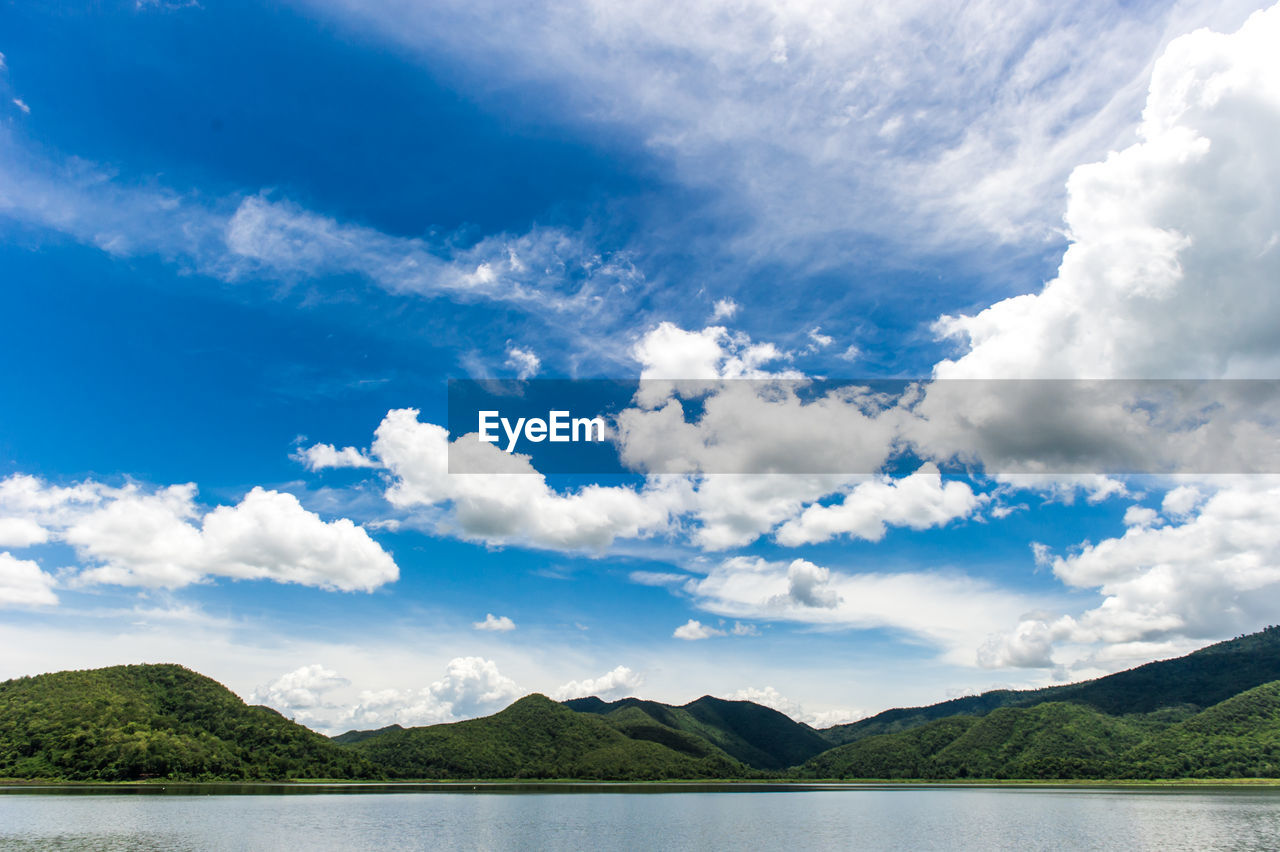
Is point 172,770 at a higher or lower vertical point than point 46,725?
lower

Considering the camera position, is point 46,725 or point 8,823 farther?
point 46,725

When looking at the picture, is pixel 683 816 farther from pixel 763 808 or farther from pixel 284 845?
pixel 284 845

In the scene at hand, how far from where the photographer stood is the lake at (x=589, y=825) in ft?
252

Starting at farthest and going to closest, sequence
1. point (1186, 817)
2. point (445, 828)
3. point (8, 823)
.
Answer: point (1186, 817), point (445, 828), point (8, 823)

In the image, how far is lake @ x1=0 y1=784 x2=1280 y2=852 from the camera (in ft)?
252

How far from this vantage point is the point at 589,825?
107 metres

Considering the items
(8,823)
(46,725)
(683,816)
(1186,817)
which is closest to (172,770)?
(46,725)

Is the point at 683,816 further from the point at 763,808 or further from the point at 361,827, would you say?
the point at 361,827

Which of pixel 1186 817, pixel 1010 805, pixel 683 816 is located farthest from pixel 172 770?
pixel 1186 817

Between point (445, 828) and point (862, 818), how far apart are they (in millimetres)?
75188

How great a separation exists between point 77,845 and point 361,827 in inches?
1453

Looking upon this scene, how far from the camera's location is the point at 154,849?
65.6 meters

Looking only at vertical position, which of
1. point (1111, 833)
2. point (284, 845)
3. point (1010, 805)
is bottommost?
point (1010, 805)

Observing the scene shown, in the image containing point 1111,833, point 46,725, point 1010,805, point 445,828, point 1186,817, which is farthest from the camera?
point 46,725
